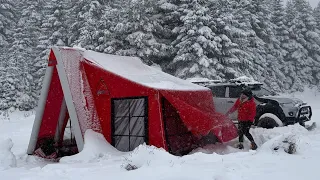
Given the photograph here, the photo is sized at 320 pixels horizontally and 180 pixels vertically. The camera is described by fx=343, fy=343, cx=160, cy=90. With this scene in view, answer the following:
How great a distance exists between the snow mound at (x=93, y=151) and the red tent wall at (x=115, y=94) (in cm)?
40

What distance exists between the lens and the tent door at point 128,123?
9766 millimetres

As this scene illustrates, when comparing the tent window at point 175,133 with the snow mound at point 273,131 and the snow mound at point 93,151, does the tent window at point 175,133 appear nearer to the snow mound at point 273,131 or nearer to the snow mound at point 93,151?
the snow mound at point 93,151

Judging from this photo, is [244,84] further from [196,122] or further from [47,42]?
[47,42]

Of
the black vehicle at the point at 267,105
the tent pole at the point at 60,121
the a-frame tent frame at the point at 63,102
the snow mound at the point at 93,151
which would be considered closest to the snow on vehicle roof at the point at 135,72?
the a-frame tent frame at the point at 63,102

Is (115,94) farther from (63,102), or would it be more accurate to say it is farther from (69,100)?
(63,102)

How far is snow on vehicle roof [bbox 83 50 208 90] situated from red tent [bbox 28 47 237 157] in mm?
36

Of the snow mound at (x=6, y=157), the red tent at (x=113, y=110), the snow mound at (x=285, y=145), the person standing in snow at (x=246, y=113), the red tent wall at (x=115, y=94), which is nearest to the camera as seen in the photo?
the snow mound at (x=6, y=157)

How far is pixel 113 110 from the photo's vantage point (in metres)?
10.1

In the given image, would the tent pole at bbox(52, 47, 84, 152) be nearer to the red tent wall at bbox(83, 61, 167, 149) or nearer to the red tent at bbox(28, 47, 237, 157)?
the red tent at bbox(28, 47, 237, 157)

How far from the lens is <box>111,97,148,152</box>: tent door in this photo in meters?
9.77

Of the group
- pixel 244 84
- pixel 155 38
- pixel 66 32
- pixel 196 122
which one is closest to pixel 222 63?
pixel 155 38

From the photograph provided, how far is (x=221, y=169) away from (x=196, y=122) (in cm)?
348

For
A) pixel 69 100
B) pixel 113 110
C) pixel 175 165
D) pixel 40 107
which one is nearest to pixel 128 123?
pixel 113 110

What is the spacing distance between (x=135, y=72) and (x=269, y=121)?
16.9ft
